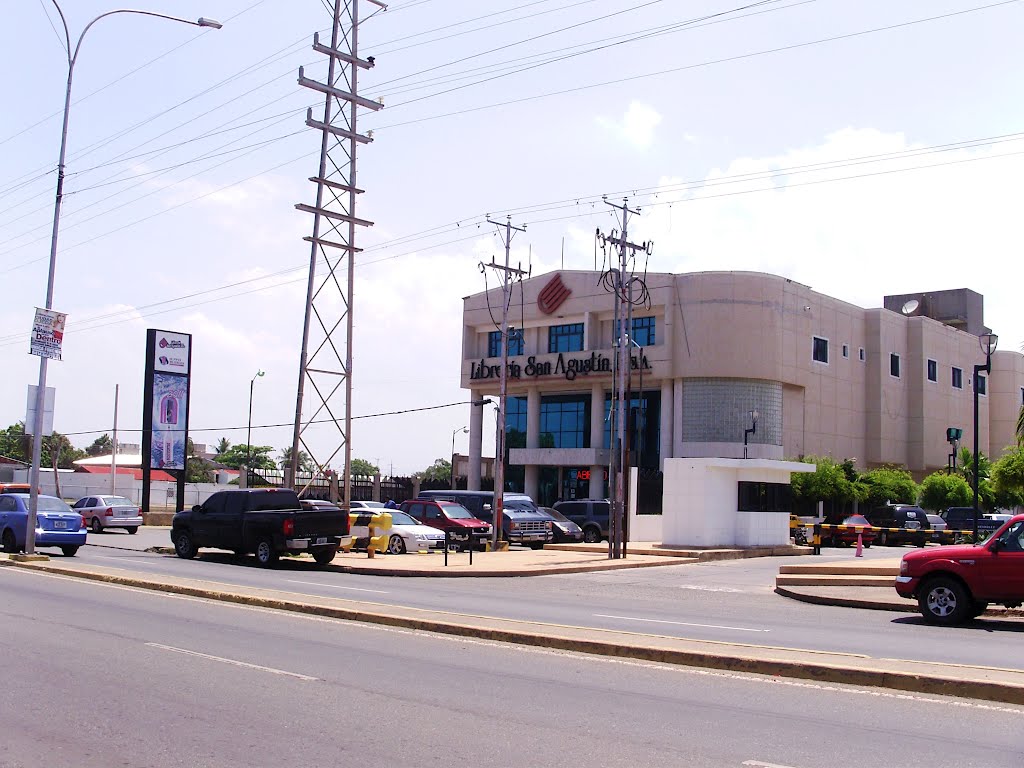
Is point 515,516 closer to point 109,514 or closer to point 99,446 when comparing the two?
point 109,514

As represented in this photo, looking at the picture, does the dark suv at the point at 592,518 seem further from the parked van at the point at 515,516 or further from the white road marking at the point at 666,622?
the white road marking at the point at 666,622

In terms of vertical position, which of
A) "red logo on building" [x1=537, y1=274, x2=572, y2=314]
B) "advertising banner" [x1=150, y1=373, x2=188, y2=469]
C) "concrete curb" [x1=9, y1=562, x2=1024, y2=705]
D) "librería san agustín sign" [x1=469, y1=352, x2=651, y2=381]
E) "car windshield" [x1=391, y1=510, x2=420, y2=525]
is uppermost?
"red logo on building" [x1=537, y1=274, x2=572, y2=314]

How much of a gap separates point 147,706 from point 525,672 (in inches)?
146

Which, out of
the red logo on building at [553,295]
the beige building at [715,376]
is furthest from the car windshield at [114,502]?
the red logo on building at [553,295]

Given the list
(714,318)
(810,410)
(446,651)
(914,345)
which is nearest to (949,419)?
(914,345)

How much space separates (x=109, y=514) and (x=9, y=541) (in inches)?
697

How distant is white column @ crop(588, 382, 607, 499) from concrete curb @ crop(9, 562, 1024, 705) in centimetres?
4991

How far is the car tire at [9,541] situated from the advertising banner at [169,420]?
88.3ft

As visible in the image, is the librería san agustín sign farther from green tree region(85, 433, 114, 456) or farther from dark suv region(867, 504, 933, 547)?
green tree region(85, 433, 114, 456)

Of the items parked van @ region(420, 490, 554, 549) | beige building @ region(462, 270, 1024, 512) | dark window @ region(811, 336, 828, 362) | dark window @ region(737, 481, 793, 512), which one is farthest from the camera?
dark window @ region(811, 336, 828, 362)

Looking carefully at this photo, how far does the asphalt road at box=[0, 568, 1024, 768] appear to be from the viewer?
23.1 feet

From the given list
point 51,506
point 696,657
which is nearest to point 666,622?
point 696,657

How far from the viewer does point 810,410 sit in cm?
6700

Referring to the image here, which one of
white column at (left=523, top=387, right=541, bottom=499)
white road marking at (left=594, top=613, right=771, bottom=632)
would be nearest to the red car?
white column at (left=523, top=387, right=541, bottom=499)
